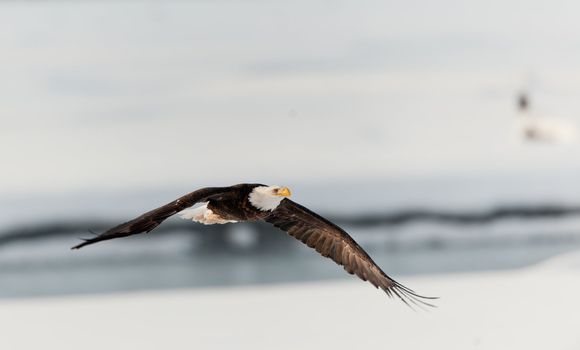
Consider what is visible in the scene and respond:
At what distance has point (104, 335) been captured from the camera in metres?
8.72

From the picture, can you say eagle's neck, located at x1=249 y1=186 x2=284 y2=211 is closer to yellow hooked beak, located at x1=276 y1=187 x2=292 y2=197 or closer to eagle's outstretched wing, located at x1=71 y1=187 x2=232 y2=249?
yellow hooked beak, located at x1=276 y1=187 x2=292 y2=197

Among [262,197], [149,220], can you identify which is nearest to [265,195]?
[262,197]

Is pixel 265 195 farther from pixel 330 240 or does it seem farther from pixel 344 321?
pixel 344 321

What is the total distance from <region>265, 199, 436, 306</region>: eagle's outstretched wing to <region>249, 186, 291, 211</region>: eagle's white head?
0.41m

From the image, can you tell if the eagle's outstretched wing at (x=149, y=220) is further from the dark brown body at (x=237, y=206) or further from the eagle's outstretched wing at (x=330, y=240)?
the eagle's outstretched wing at (x=330, y=240)

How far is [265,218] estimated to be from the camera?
552cm

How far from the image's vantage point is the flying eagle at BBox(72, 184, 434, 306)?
14.0 ft

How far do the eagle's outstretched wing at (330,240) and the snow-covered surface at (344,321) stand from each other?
7.58 ft

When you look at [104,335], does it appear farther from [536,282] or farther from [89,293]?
[536,282]

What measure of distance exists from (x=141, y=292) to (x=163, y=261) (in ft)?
1.90

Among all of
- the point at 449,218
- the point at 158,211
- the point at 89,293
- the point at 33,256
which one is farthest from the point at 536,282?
the point at 158,211

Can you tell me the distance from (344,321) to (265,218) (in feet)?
11.0

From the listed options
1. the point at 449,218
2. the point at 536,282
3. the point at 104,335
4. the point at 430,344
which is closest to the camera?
the point at 430,344

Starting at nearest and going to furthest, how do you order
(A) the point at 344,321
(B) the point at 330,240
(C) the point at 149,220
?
(C) the point at 149,220 < (B) the point at 330,240 < (A) the point at 344,321
